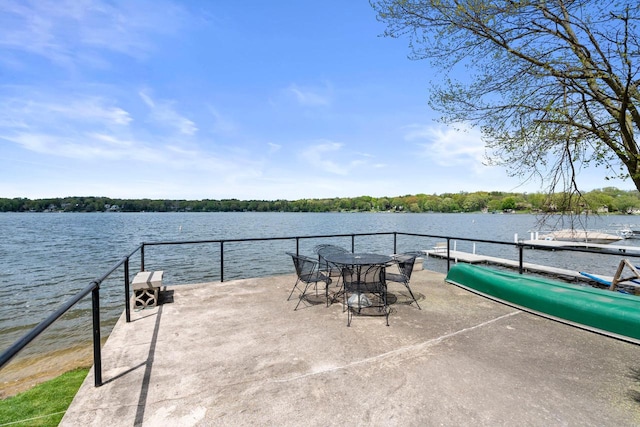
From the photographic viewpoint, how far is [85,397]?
2133 mm

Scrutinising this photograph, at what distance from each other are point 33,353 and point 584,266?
2226 centimetres

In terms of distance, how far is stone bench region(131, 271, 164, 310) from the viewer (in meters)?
4.05

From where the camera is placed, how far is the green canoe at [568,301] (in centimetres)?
308

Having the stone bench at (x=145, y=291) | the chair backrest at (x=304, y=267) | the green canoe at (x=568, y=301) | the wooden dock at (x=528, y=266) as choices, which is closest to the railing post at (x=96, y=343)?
the stone bench at (x=145, y=291)

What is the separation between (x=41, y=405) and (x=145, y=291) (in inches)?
58.1

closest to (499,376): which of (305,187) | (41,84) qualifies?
(41,84)

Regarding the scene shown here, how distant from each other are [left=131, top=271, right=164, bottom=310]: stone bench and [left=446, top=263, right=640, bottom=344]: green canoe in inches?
188

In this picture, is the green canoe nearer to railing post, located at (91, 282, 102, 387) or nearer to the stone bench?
railing post, located at (91, 282, 102, 387)

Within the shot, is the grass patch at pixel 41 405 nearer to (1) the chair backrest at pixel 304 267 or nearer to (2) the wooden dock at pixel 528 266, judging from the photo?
(1) the chair backrest at pixel 304 267

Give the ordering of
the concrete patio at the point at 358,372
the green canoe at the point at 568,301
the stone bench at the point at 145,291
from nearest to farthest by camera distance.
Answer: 1. the concrete patio at the point at 358,372
2. the green canoe at the point at 568,301
3. the stone bench at the point at 145,291

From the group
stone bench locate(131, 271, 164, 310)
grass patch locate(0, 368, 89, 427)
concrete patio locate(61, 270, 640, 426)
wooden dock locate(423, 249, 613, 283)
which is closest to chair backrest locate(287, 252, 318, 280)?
concrete patio locate(61, 270, 640, 426)

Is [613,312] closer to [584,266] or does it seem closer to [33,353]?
[33,353]

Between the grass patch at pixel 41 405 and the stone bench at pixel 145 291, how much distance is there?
98cm

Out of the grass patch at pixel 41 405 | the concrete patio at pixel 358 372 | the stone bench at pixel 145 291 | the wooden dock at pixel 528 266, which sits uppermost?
the stone bench at pixel 145 291
